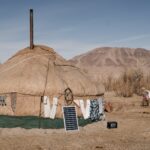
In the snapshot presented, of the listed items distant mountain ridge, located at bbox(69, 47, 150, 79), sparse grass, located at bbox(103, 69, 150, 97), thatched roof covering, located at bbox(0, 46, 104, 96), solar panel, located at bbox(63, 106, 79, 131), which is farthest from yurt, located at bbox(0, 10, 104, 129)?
distant mountain ridge, located at bbox(69, 47, 150, 79)

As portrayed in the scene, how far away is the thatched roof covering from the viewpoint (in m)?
13.7

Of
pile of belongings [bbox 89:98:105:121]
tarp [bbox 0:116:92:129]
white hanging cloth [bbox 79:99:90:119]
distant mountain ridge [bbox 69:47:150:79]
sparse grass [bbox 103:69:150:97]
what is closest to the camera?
tarp [bbox 0:116:92:129]

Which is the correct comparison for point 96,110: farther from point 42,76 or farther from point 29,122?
point 29,122

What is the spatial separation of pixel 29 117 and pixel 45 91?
32.9 inches

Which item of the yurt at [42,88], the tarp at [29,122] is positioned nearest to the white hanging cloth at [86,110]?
the yurt at [42,88]

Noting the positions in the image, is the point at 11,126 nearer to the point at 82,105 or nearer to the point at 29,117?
the point at 29,117

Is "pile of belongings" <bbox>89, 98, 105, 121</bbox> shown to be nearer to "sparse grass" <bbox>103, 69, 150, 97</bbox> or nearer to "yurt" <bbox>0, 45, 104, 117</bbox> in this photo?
"yurt" <bbox>0, 45, 104, 117</bbox>

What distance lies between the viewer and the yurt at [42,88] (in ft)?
44.9

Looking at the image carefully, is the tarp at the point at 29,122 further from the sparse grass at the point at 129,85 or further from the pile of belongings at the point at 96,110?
the sparse grass at the point at 129,85

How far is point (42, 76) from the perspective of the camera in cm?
1393

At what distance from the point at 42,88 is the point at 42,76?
43 cm

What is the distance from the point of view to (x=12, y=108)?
13.7m

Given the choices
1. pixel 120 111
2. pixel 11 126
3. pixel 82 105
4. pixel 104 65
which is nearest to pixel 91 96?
pixel 82 105

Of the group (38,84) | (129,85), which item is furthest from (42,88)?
(129,85)
